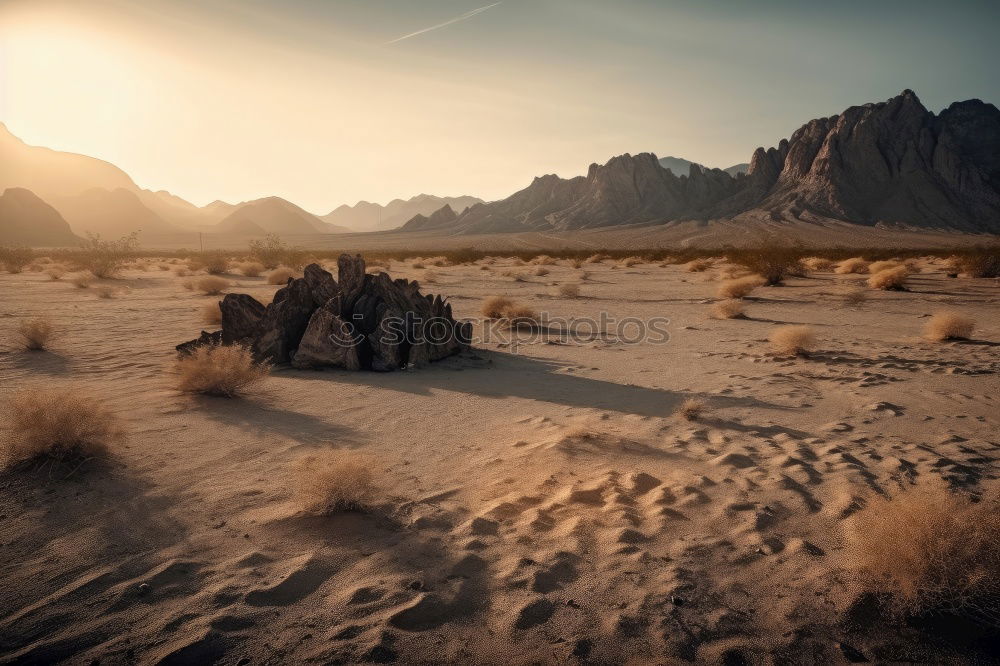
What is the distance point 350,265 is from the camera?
8.91 m

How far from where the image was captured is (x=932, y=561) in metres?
2.66

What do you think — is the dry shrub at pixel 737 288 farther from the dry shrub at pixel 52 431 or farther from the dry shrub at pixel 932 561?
the dry shrub at pixel 52 431

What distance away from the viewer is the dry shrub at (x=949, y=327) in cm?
926

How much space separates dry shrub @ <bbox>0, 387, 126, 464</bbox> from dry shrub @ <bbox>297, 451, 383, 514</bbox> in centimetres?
209

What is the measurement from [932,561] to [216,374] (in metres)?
6.98

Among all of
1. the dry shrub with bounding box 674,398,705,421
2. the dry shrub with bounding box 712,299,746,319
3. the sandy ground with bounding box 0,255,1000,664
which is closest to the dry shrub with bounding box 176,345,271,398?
the sandy ground with bounding box 0,255,1000,664

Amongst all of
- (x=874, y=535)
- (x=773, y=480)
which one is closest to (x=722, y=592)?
(x=874, y=535)

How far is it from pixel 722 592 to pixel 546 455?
215 centimetres

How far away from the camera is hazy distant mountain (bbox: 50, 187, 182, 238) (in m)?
137

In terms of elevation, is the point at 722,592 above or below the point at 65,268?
below

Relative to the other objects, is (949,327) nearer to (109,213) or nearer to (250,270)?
(250,270)

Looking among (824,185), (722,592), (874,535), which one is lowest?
(722,592)

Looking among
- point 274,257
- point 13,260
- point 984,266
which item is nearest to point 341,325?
point 984,266

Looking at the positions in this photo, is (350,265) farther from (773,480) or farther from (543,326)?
(773,480)
